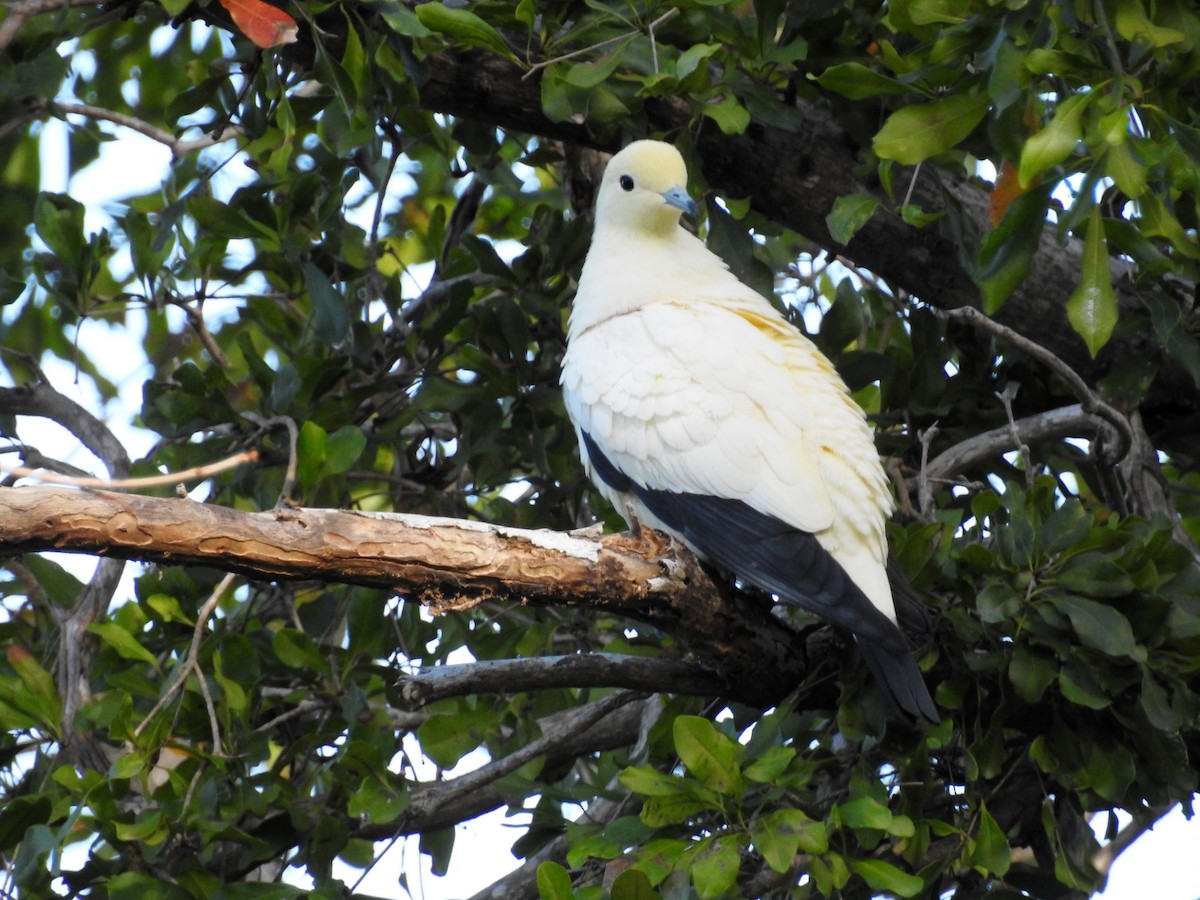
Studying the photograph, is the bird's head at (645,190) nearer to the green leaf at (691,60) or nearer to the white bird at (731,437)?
the white bird at (731,437)

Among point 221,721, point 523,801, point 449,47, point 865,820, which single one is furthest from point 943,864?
point 449,47

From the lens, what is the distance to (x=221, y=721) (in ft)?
12.0

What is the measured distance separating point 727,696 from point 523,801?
0.84 metres

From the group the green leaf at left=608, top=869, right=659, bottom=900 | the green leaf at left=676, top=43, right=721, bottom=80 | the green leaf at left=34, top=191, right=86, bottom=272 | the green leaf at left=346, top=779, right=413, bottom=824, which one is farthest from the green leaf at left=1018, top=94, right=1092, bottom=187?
the green leaf at left=34, top=191, right=86, bottom=272

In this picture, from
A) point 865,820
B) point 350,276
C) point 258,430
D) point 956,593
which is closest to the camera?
point 865,820

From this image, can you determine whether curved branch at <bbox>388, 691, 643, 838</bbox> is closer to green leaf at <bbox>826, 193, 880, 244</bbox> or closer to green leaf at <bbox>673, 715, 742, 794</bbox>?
green leaf at <bbox>673, 715, 742, 794</bbox>

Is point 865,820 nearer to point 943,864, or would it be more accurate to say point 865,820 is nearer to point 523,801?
point 943,864

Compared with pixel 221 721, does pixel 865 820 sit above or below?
below

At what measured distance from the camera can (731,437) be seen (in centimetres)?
361

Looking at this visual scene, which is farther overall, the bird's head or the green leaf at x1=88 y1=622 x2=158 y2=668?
the bird's head

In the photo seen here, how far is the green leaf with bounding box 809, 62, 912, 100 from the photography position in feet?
10.6

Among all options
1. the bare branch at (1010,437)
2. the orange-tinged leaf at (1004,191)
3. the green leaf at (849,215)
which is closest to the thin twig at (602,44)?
the green leaf at (849,215)

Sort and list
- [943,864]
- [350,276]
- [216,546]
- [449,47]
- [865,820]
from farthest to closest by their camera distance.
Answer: [350,276] < [449,47] < [943,864] < [865,820] < [216,546]

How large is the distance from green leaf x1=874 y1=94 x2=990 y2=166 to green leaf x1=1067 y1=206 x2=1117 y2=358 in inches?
16.2
